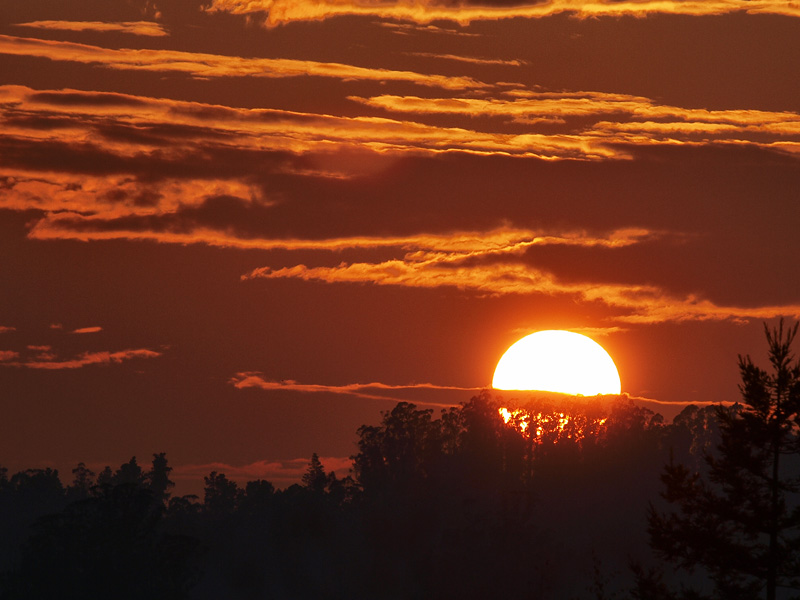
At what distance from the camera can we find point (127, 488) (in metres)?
126

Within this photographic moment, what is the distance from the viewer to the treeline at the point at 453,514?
461 feet

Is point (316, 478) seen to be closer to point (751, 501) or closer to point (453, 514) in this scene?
point (453, 514)

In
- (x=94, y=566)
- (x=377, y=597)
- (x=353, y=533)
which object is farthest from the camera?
(x=353, y=533)

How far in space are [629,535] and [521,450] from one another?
21.1 meters

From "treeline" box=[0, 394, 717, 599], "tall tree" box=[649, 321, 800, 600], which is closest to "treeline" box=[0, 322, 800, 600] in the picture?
"treeline" box=[0, 394, 717, 599]

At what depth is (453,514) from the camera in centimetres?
15888

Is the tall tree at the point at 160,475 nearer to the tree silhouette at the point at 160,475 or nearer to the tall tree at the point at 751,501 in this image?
the tree silhouette at the point at 160,475

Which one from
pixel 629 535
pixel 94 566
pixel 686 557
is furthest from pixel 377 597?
pixel 686 557

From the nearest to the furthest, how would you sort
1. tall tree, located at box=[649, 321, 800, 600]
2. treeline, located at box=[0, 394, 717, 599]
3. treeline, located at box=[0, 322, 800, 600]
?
tall tree, located at box=[649, 321, 800, 600] → treeline, located at box=[0, 322, 800, 600] → treeline, located at box=[0, 394, 717, 599]

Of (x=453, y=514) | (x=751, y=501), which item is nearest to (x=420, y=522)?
(x=453, y=514)

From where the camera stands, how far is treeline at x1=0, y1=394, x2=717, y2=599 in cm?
14038

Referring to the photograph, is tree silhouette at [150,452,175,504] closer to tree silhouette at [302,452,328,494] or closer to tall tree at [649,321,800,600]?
tree silhouette at [302,452,328,494]

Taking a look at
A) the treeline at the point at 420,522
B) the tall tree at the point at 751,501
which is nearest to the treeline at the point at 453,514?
the treeline at the point at 420,522

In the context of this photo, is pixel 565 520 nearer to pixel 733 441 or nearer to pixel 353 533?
pixel 353 533
